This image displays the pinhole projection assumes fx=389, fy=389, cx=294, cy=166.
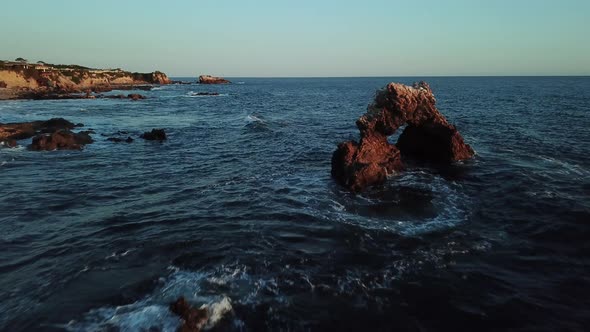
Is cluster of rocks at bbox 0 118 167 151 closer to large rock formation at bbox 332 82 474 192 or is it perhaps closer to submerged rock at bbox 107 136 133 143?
submerged rock at bbox 107 136 133 143

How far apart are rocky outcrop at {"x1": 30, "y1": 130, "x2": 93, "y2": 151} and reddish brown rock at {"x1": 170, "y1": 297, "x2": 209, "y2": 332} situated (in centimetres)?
2874

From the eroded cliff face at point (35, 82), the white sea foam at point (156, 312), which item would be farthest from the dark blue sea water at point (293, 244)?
the eroded cliff face at point (35, 82)

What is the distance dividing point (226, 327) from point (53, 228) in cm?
1124

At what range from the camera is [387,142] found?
2662 centimetres

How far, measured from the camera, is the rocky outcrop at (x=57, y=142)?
3338cm

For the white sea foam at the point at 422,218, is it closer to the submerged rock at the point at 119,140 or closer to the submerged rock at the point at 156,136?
the submerged rock at the point at 156,136

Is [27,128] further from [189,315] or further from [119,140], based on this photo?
[189,315]

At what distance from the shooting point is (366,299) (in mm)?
11859

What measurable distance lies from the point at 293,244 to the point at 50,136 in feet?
94.4

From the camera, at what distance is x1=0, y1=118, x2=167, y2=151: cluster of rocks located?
33.8 metres

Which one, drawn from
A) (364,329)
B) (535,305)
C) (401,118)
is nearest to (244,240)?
(364,329)

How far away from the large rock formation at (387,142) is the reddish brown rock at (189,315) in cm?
1309

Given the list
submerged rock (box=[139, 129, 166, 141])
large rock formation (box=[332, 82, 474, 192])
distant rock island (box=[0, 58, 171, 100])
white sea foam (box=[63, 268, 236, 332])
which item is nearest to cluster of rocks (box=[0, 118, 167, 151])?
submerged rock (box=[139, 129, 166, 141])

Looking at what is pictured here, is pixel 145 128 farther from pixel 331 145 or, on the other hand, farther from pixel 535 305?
pixel 535 305
